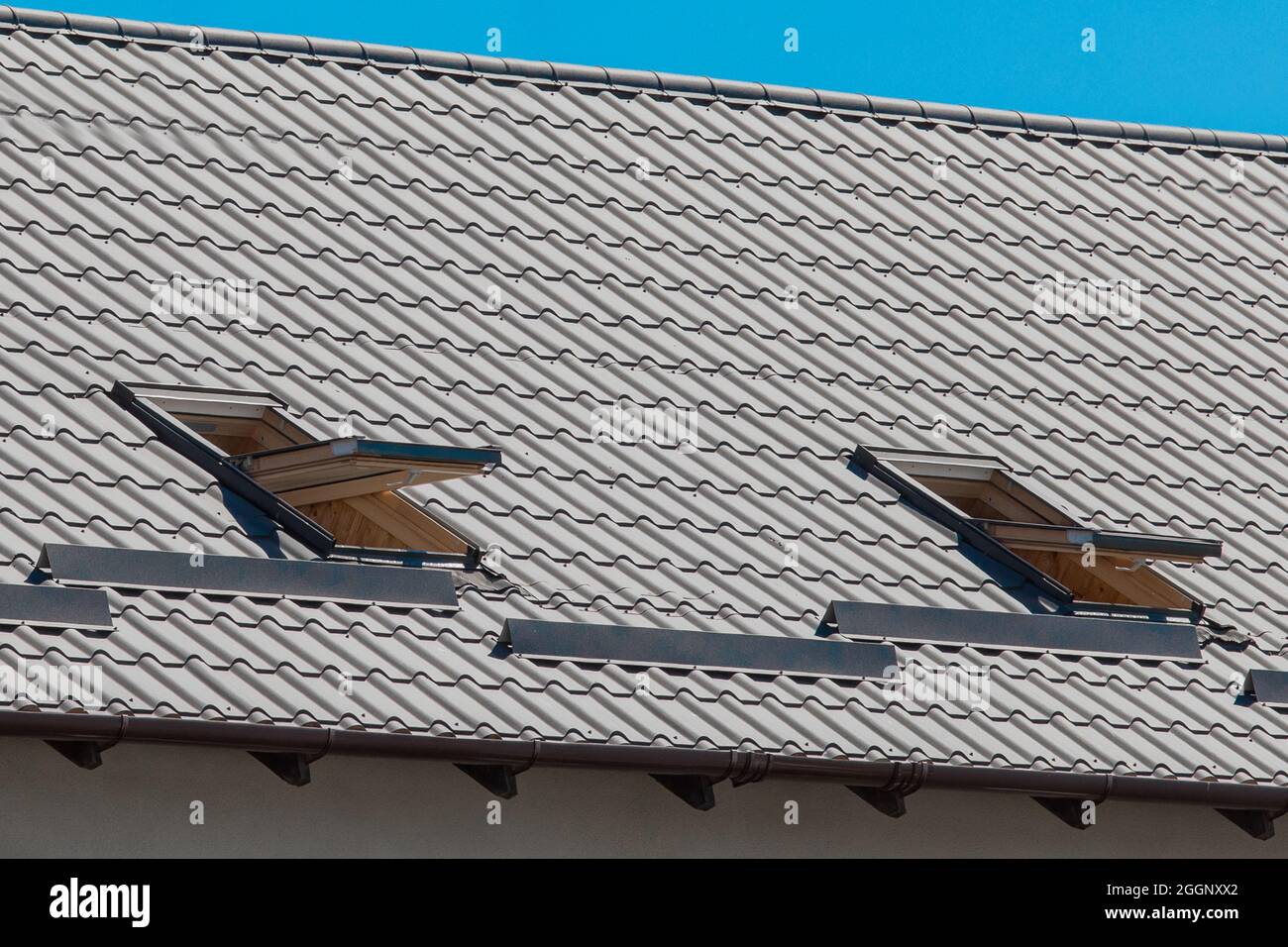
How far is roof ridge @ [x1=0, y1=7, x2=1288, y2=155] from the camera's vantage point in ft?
49.6

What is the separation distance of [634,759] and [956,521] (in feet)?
10.8

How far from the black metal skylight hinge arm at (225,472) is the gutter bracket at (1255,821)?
15.3 ft

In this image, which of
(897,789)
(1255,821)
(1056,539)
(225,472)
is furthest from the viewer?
(1056,539)

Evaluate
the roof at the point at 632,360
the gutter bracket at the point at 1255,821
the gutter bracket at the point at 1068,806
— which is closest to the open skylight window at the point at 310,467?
the roof at the point at 632,360

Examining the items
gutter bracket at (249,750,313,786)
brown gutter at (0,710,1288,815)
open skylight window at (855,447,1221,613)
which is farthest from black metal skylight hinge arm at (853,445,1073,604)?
gutter bracket at (249,750,313,786)

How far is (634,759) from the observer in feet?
35.5

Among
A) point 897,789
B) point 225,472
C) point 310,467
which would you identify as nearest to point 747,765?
point 897,789

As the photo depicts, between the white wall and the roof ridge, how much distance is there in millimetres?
6219

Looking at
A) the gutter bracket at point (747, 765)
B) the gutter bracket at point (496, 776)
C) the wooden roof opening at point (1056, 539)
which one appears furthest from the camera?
the wooden roof opening at point (1056, 539)

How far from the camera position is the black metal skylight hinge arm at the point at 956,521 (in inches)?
521

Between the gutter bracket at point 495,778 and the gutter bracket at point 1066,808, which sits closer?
the gutter bracket at point 495,778

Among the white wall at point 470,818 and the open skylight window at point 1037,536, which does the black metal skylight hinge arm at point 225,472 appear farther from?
the open skylight window at point 1037,536

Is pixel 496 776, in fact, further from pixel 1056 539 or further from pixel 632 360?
pixel 1056 539

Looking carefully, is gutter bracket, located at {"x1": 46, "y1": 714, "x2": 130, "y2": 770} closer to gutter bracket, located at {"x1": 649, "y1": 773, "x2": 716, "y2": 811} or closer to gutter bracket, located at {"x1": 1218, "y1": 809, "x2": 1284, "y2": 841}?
gutter bracket, located at {"x1": 649, "y1": 773, "x2": 716, "y2": 811}
